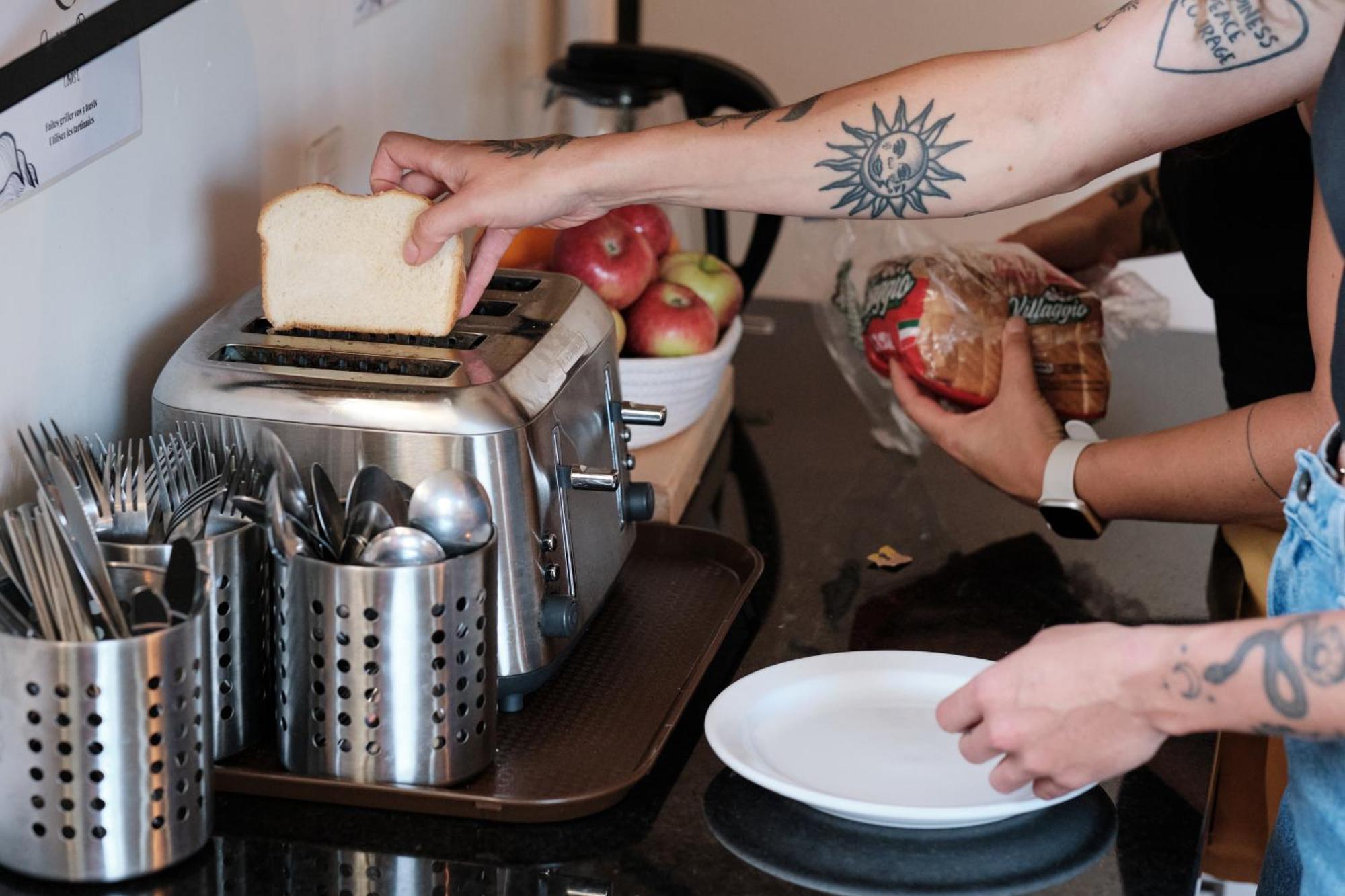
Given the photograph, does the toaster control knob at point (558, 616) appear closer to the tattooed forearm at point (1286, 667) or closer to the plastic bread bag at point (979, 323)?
the tattooed forearm at point (1286, 667)

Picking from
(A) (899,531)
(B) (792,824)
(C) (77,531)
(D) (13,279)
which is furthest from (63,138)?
(A) (899,531)

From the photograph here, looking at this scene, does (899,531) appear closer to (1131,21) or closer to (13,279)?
(1131,21)

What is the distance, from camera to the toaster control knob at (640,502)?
42.9 inches

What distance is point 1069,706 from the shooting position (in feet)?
2.44

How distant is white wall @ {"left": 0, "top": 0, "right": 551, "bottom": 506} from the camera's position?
0.93 metres

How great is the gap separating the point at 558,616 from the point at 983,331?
596 millimetres

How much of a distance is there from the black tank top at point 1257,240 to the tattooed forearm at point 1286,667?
636 millimetres

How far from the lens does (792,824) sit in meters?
0.89

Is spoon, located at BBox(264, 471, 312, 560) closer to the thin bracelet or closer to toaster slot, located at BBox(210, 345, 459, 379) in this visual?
toaster slot, located at BBox(210, 345, 459, 379)

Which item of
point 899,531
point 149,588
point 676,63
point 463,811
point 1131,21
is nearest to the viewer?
point 149,588

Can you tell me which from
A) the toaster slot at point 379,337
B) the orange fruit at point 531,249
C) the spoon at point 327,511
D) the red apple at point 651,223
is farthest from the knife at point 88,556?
the red apple at point 651,223

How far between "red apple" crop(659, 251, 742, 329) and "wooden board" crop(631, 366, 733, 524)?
0.25ft

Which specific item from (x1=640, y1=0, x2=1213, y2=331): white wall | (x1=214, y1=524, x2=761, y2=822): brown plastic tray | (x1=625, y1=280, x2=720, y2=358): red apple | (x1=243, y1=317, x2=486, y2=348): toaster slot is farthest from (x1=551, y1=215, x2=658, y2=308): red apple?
(x1=640, y1=0, x2=1213, y2=331): white wall

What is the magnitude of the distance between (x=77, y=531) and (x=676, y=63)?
1.12 m
